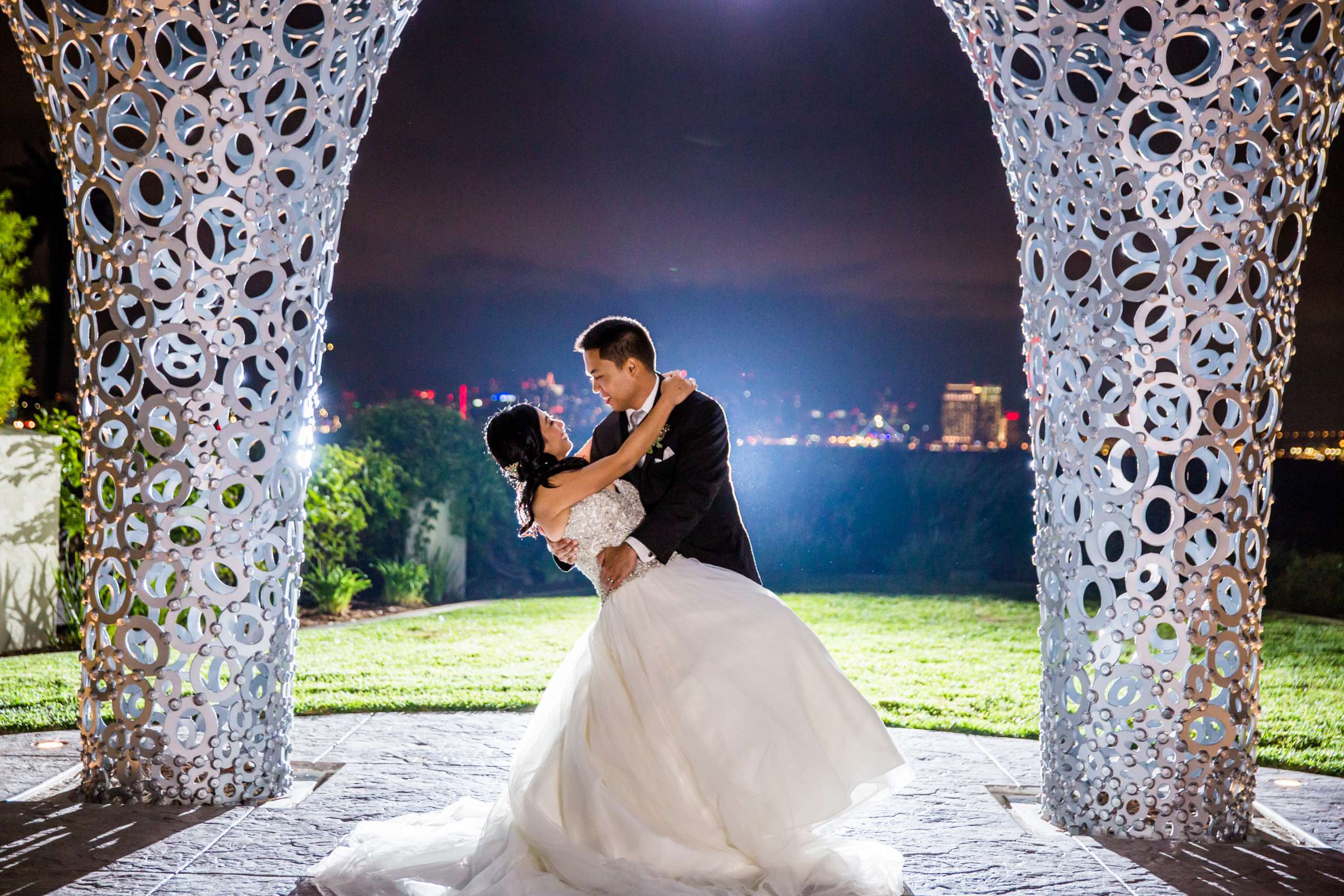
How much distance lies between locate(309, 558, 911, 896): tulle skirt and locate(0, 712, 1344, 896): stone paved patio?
360mm

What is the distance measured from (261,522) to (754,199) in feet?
43.6

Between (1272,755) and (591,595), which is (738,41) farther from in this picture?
(1272,755)

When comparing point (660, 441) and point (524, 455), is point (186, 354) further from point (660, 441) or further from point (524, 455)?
point (660, 441)

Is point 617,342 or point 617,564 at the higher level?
point 617,342

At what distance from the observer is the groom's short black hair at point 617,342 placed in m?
3.43

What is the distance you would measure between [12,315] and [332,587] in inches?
132

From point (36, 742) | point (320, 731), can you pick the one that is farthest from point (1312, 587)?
point (36, 742)

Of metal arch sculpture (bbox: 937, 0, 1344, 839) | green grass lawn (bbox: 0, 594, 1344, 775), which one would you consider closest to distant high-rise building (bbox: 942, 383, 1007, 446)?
green grass lawn (bbox: 0, 594, 1344, 775)

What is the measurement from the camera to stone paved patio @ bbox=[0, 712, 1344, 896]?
3.42 meters

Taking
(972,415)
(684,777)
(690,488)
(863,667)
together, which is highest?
(972,415)

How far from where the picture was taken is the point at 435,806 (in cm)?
422

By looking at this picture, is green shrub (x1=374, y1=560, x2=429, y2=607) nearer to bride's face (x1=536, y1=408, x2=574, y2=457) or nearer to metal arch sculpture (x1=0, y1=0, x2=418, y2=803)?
metal arch sculpture (x1=0, y1=0, x2=418, y2=803)

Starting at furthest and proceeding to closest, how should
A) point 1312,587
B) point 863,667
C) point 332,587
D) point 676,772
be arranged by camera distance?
point 1312,587, point 332,587, point 863,667, point 676,772

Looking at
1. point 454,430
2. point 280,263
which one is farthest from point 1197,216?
point 454,430
